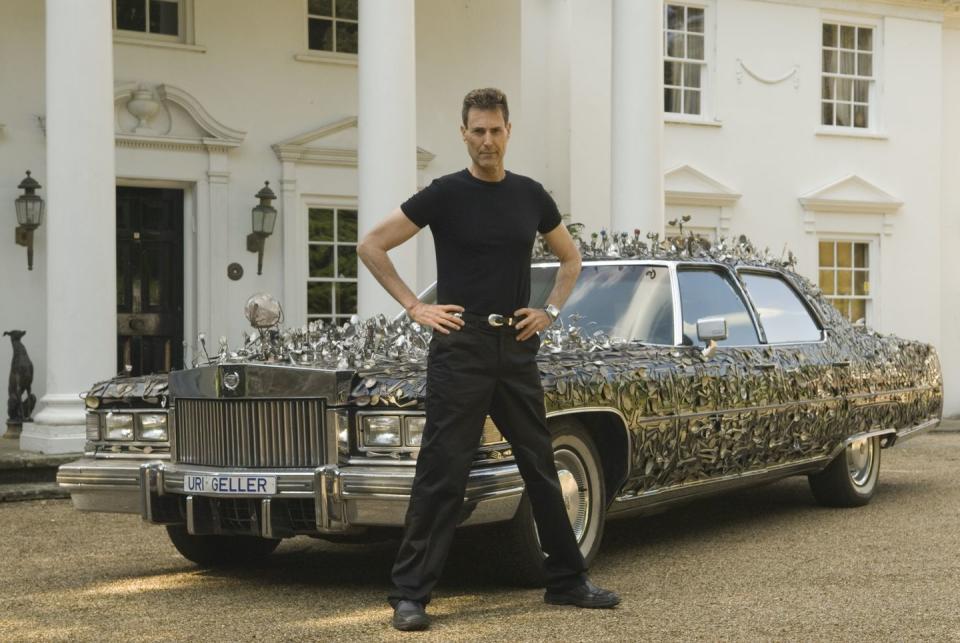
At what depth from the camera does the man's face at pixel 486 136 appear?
4.96m

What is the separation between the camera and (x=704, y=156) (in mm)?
17031

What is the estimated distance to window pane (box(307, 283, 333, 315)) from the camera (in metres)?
14.5

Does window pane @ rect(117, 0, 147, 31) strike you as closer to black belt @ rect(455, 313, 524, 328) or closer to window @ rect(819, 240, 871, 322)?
window @ rect(819, 240, 871, 322)

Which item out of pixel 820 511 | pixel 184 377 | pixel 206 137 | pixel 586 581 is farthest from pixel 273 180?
pixel 586 581

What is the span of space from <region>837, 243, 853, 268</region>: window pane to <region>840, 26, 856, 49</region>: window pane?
8.72ft

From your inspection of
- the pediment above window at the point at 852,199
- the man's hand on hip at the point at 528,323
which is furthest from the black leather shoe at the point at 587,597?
the pediment above window at the point at 852,199

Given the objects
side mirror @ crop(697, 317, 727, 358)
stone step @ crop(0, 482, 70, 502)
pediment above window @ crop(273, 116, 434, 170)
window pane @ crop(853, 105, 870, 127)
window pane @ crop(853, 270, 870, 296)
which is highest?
window pane @ crop(853, 105, 870, 127)

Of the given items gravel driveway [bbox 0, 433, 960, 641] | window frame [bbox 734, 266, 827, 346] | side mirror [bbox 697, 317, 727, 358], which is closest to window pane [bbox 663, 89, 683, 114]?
window frame [bbox 734, 266, 827, 346]

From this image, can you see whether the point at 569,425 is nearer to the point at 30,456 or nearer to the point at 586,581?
the point at 586,581

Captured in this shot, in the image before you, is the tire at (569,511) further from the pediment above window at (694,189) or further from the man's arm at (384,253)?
the pediment above window at (694,189)

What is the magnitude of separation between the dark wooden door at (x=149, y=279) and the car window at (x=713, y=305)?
7.41 m

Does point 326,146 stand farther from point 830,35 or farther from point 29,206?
point 830,35

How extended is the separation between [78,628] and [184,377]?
1149 mm

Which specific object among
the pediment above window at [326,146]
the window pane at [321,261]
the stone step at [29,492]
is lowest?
the stone step at [29,492]
